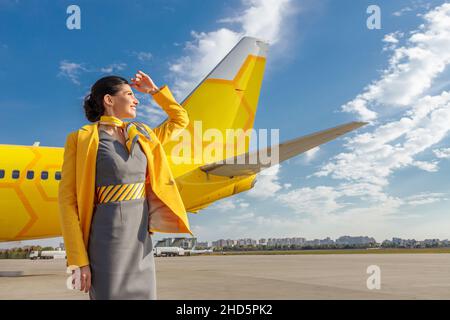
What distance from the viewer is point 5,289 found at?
920cm

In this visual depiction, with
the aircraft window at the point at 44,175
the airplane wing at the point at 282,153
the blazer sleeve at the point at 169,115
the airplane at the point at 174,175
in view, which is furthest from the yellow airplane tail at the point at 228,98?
the blazer sleeve at the point at 169,115

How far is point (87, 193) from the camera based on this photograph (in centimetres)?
253

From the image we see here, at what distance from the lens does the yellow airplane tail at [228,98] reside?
1370cm

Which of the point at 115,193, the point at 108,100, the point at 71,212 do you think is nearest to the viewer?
the point at 71,212

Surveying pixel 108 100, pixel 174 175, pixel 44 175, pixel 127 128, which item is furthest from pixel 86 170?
pixel 44 175

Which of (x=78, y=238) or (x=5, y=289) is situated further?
(x=5, y=289)

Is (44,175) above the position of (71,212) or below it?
above

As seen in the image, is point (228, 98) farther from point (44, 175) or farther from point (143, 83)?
point (143, 83)

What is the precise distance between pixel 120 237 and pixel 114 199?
27cm
